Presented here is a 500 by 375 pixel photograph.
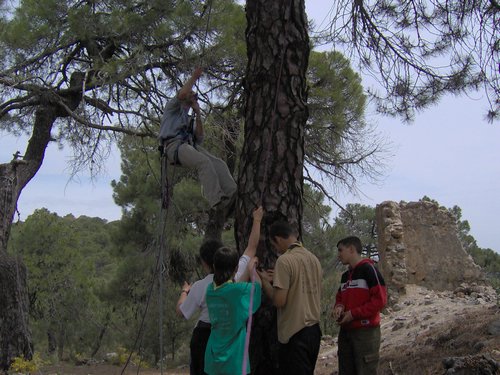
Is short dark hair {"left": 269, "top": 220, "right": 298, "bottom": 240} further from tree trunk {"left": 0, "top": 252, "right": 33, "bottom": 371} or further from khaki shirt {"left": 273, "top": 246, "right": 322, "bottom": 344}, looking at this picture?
tree trunk {"left": 0, "top": 252, "right": 33, "bottom": 371}

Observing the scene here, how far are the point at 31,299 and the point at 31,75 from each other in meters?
11.5

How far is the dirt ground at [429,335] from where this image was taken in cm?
603

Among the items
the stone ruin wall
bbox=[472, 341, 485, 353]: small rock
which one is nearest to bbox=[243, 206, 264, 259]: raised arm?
bbox=[472, 341, 485, 353]: small rock

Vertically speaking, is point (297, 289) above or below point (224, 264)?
below

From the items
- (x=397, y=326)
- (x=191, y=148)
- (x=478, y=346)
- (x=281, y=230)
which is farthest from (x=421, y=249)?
(x=281, y=230)

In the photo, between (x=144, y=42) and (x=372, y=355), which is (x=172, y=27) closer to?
(x=144, y=42)

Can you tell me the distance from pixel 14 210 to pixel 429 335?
582 centimetres

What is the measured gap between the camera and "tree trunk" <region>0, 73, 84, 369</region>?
713 cm

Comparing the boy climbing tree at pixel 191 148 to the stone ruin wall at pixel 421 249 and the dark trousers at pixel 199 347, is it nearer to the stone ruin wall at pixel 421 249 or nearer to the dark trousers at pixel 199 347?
the dark trousers at pixel 199 347

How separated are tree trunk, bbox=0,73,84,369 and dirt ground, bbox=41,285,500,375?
637mm

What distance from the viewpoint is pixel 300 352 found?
3.31 metres

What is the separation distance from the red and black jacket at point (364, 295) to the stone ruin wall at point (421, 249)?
860cm

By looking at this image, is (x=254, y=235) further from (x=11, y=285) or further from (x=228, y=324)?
(x=11, y=285)

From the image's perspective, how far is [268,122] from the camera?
392cm
